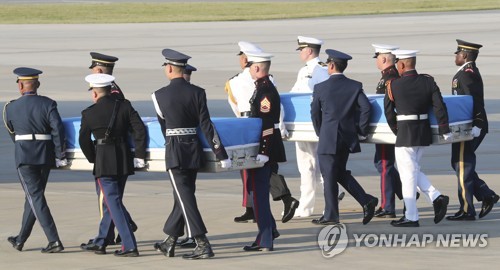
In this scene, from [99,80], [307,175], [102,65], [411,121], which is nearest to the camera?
[99,80]

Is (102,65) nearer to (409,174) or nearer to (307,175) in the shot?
(307,175)

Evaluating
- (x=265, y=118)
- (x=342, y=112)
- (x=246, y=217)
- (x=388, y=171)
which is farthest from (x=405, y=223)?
(x=265, y=118)

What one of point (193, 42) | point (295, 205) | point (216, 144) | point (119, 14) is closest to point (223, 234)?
point (295, 205)

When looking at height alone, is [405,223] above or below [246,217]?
above

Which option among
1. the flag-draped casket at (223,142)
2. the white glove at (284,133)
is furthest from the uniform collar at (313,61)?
the flag-draped casket at (223,142)

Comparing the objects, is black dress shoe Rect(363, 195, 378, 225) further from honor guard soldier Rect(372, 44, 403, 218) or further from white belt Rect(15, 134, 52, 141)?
white belt Rect(15, 134, 52, 141)

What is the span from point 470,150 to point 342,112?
1684 millimetres

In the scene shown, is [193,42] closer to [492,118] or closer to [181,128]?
[492,118]

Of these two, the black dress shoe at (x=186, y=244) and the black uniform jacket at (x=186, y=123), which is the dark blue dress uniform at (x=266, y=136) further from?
the black uniform jacket at (x=186, y=123)

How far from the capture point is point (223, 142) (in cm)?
1106

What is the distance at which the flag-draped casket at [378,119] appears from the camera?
1260 centimetres

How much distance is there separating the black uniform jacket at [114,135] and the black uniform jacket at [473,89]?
384 centimetres

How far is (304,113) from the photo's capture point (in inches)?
512

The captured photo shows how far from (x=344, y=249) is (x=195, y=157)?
1.63 meters
